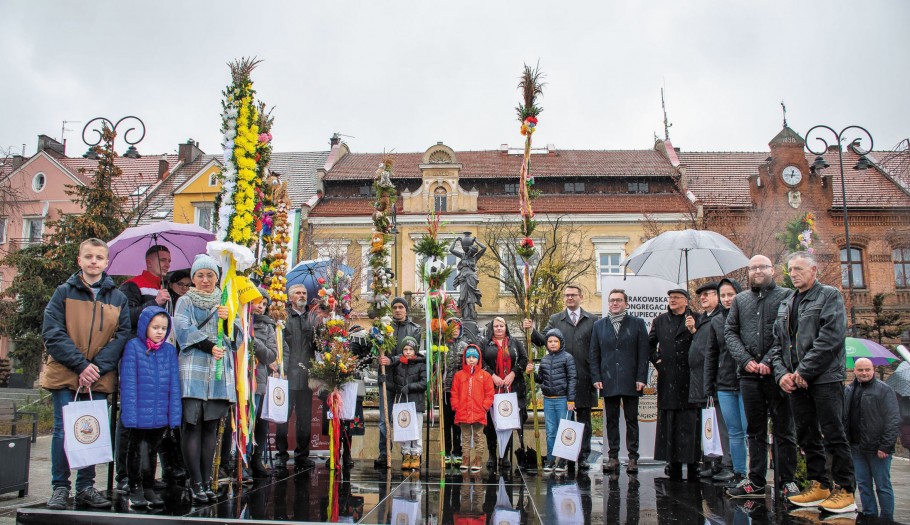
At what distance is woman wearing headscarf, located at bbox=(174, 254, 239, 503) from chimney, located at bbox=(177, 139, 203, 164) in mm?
39652

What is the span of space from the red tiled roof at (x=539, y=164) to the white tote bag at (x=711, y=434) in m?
28.7

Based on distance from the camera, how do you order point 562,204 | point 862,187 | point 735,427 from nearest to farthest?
1. point 735,427
2. point 562,204
3. point 862,187

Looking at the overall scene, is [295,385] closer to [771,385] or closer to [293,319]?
[293,319]

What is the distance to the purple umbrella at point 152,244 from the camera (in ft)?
27.9

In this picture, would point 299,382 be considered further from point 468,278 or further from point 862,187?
point 862,187

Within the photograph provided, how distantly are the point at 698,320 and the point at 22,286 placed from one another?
2100 centimetres

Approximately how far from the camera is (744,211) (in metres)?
31.7

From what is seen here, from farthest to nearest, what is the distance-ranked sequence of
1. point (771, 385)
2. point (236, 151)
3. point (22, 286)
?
1. point (22, 286)
2. point (236, 151)
3. point (771, 385)

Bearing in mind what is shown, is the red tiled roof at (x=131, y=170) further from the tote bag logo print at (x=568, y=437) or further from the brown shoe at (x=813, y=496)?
the brown shoe at (x=813, y=496)

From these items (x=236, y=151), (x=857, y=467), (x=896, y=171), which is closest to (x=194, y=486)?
(x=236, y=151)

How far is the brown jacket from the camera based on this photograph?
575cm

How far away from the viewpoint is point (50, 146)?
1731 inches

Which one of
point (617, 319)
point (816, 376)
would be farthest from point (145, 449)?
point (816, 376)

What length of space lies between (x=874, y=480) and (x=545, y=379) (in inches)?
146
